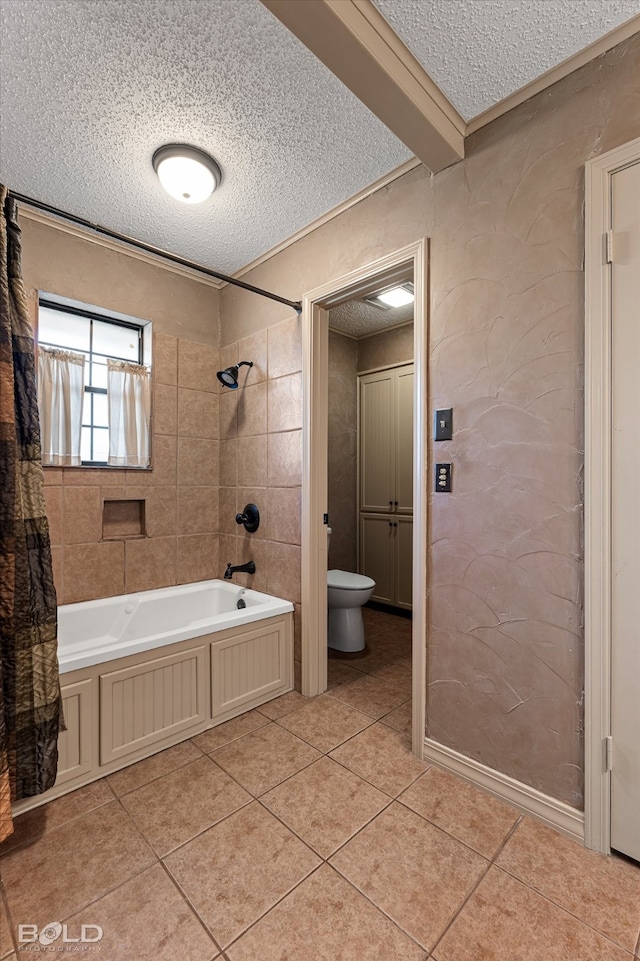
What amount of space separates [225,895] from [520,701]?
109cm

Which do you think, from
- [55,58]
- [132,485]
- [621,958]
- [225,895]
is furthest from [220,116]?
[621,958]

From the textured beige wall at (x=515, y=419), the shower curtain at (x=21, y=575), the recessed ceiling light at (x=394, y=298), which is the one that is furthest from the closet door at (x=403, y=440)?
the shower curtain at (x=21, y=575)

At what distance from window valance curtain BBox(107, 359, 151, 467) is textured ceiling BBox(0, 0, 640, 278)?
2.73ft

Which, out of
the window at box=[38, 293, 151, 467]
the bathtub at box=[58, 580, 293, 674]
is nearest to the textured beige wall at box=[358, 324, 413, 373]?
the window at box=[38, 293, 151, 467]

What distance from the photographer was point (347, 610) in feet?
9.96

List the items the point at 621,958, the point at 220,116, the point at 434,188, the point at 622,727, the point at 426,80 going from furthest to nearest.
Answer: the point at 434,188
the point at 220,116
the point at 426,80
the point at 622,727
the point at 621,958

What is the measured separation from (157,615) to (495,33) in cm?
293

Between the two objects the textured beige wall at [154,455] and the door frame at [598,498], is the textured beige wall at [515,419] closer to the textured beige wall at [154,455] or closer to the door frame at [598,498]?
the door frame at [598,498]

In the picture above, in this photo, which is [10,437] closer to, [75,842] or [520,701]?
[75,842]

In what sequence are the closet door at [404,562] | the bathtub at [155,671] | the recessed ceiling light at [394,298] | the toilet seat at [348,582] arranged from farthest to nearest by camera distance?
the closet door at [404,562], the recessed ceiling light at [394,298], the toilet seat at [348,582], the bathtub at [155,671]

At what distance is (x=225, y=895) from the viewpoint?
1.23m

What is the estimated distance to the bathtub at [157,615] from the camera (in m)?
2.05

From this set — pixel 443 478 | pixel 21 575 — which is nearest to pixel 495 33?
pixel 443 478

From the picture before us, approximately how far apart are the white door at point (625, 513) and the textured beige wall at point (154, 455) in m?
2.33
